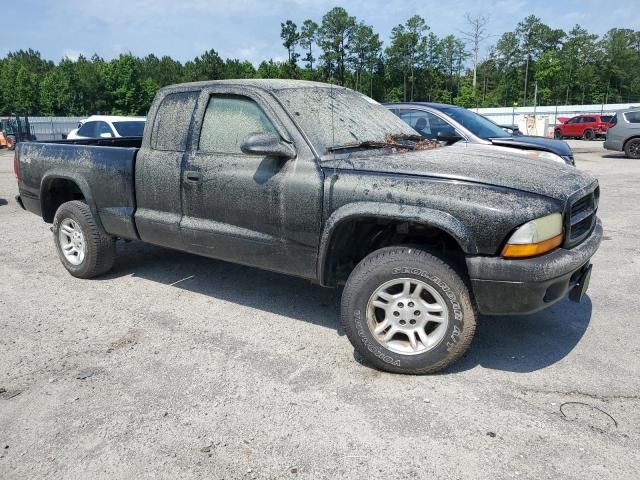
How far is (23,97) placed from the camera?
75.3m

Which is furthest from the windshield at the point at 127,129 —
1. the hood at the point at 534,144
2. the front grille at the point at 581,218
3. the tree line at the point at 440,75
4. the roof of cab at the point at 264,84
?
the tree line at the point at 440,75

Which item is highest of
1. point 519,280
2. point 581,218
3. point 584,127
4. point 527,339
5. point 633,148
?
point 581,218

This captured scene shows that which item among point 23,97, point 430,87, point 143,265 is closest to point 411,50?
point 430,87

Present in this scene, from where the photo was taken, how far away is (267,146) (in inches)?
145

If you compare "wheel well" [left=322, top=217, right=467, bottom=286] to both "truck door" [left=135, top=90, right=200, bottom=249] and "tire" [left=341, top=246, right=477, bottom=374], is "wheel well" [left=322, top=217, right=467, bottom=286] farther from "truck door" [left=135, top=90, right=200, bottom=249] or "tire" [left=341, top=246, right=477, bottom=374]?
"truck door" [left=135, top=90, right=200, bottom=249]

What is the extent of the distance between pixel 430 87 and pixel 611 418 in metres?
90.4

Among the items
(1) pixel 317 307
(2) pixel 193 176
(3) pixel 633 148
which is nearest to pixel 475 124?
(1) pixel 317 307

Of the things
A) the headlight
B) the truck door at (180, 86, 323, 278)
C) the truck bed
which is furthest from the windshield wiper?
the truck bed

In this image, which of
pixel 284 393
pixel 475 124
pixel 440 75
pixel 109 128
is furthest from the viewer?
pixel 440 75

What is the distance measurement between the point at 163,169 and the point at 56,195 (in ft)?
6.60

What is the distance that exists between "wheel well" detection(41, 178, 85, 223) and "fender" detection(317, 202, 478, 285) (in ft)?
10.6

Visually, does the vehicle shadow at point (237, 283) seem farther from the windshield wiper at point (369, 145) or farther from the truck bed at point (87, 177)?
the windshield wiper at point (369, 145)

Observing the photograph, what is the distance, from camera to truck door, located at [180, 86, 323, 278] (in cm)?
375

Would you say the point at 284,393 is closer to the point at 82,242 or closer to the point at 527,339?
the point at 527,339
